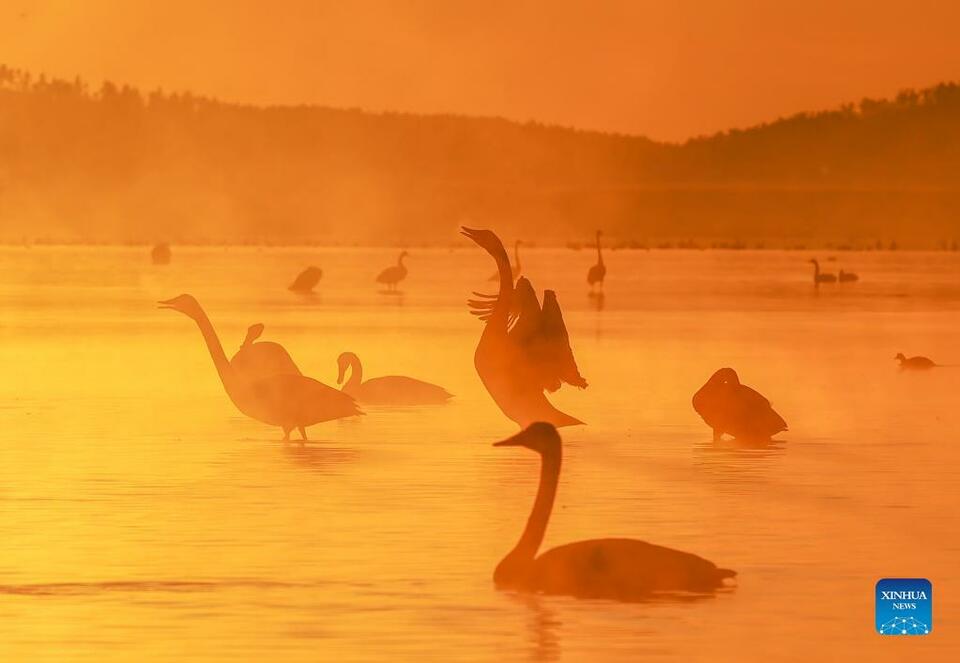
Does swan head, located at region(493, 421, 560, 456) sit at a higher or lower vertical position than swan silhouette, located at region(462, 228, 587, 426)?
lower

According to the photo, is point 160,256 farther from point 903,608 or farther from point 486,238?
point 903,608

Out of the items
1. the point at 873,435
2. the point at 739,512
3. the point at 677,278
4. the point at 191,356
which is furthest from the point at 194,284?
the point at 739,512

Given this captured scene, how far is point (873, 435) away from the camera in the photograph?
52.0 feet

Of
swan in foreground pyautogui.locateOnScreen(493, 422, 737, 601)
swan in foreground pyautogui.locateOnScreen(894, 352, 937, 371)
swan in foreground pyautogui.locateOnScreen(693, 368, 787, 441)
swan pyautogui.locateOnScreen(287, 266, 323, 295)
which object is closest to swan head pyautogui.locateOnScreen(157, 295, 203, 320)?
swan in foreground pyautogui.locateOnScreen(693, 368, 787, 441)

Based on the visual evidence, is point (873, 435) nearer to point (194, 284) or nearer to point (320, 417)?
point (320, 417)

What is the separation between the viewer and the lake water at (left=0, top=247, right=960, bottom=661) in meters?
8.91

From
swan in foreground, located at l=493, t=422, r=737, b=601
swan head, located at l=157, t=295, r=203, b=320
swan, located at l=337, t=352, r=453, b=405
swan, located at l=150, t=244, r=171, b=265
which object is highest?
swan, located at l=150, t=244, r=171, b=265

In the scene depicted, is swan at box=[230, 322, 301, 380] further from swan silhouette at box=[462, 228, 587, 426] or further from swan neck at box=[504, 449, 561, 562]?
A: swan neck at box=[504, 449, 561, 562]

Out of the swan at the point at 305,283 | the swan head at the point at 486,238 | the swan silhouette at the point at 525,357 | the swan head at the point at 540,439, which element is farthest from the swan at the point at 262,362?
the swan at the point at 305,283

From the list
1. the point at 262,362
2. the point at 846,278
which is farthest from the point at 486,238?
the point at 846,278

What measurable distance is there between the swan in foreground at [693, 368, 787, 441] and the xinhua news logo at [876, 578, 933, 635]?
5.32 m

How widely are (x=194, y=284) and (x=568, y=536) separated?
35470 mm

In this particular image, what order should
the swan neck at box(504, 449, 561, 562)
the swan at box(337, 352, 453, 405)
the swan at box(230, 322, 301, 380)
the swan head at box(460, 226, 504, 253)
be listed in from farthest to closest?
the swan at box(337, 352, 453, 405) < the swan at box(230, 322, 301, 380) < the swan head at box(460, 226, 504, 253) < the swan neck at box(504, 449, 561, 562)

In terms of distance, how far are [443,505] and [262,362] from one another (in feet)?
16.4
